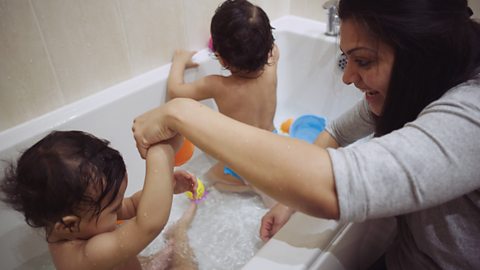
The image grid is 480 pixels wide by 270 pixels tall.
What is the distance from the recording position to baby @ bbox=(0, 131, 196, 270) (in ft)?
2.16

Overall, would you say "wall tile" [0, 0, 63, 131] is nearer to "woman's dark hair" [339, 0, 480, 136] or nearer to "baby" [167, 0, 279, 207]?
"baby" [167, 0, 279, 207]

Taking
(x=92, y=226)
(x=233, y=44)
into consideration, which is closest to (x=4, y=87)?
(x=92, y=226)

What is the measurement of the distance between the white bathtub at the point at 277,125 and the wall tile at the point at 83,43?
5 centimetres

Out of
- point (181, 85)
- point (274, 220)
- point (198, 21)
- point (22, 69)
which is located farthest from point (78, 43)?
point (274, 220)

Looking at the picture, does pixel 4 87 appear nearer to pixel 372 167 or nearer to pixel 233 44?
pixel 233 44

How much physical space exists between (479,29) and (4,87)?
1059 mm

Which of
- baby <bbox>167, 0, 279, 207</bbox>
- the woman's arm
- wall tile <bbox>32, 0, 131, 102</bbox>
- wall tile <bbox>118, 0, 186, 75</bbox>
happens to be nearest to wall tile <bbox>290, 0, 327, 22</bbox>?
baby <bbox>167, 0, 279, 207</bbox>

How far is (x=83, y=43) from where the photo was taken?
1.09 meters

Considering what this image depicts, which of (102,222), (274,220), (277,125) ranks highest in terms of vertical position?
(102,222)

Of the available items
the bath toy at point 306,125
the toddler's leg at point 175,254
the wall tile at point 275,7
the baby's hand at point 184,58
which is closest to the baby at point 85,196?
the toddler's leg at point 175,254

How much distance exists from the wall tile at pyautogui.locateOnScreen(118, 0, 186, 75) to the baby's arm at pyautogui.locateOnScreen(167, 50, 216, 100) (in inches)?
2.3

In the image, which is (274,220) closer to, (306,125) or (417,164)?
(417,164)

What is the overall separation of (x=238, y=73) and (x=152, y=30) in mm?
319

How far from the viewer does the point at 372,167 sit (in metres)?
0.50
